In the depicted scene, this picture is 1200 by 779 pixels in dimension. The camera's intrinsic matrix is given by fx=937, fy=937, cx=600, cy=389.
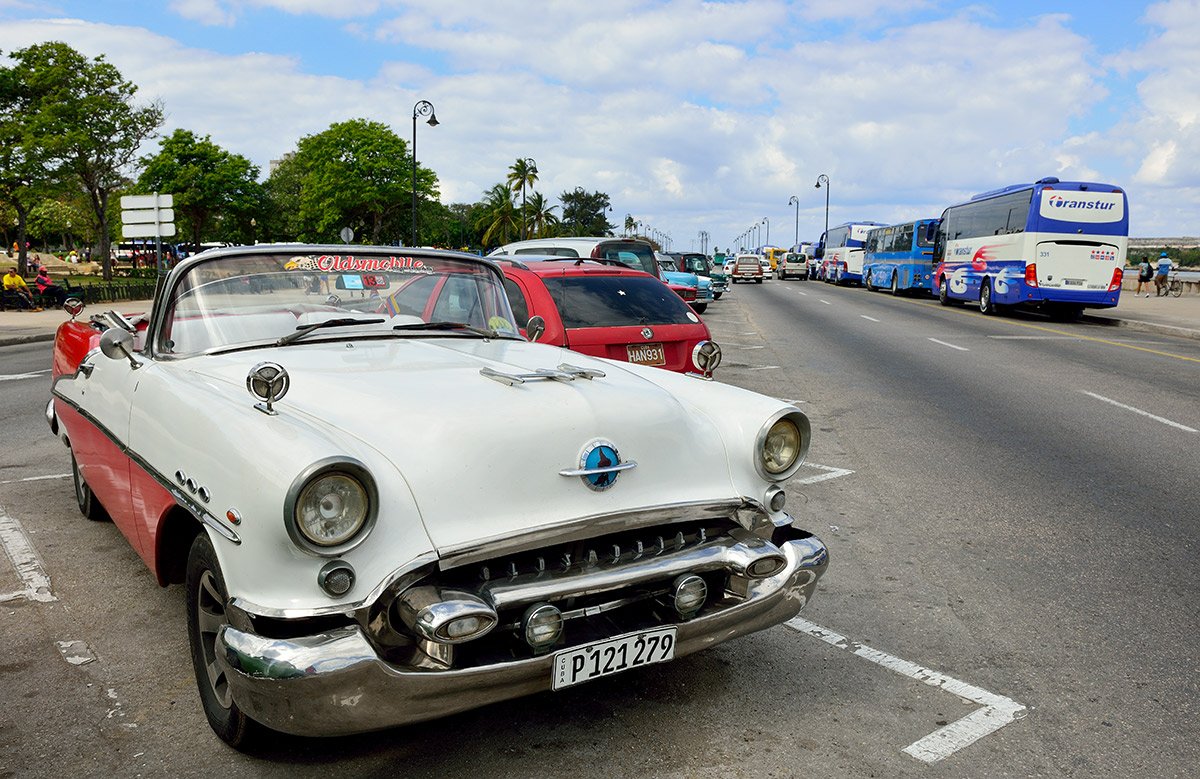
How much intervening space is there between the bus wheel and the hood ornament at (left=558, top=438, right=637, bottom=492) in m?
26.2

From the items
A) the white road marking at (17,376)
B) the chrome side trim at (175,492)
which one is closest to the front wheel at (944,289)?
the white road marking at (17,376)

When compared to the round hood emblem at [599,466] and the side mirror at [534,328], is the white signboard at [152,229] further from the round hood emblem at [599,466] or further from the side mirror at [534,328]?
the round hood emblem at [599,466]

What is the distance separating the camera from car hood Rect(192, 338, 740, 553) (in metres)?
2.86

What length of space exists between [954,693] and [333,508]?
95.2 inches

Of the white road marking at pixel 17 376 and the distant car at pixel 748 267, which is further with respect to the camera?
the distant car at pixel 748 267

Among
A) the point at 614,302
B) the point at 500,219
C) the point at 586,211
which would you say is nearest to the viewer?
the point at 614,302

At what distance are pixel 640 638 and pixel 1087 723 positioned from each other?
167cm

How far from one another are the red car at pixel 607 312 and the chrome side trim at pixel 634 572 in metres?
4.27

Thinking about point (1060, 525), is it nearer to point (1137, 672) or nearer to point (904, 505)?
point (904, 505)

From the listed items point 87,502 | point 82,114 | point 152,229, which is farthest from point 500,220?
point 87,502

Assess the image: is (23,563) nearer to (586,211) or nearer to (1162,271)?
(1162,271)

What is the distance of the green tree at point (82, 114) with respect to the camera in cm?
3628

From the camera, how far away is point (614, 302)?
7988 mm

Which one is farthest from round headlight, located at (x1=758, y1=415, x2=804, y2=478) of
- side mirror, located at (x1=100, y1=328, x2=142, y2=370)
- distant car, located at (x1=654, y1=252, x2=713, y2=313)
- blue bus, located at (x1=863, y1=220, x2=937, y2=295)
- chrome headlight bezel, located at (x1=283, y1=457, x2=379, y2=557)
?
blue bus, located at (x1=863, y1=220, x2=937, y2=295)
